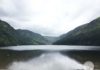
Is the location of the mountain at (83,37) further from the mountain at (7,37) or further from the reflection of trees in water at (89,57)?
the reflection of trees in water at (89,57)

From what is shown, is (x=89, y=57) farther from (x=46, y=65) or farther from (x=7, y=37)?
(x=7, y=37)

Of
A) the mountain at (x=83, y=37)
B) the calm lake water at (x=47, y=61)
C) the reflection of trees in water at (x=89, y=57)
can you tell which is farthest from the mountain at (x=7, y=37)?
the reflection of trees in water at (x=89, y=57)

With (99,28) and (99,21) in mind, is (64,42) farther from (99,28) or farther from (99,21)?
(99,21)

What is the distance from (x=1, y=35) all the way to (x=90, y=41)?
37.0 m

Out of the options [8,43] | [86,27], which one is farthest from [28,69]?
[86,27]

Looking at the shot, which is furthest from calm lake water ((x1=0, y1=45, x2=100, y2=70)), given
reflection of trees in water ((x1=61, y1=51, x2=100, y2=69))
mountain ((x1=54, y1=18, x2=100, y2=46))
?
mountain ((x1=54, y1=18, x2=100, y2=46))

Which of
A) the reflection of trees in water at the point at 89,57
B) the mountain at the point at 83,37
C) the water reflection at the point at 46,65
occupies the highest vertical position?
the mountain at the point at 83,37

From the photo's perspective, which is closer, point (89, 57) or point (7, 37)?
point (89, 57)

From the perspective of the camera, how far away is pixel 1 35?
8056cm

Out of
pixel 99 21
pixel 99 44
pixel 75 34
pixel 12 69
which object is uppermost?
pixel 99 21

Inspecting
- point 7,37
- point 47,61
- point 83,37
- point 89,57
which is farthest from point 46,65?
point 7,37

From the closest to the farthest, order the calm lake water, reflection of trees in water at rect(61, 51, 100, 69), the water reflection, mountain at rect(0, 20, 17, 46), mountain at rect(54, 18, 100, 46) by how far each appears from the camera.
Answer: the water reflection → the calm lake water → reflection of trees in water at rect(61, 51, 100, 69) → mountain at rect(54, 18, 100, 46) → mountain at rect(0, 20, 17, 46)

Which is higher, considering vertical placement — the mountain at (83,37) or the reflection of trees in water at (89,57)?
the mountain at (83,37)

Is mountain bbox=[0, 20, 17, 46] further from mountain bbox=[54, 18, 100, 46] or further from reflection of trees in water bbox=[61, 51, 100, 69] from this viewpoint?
reflection of trees in water bbox=[61, 51, 100, 69]
